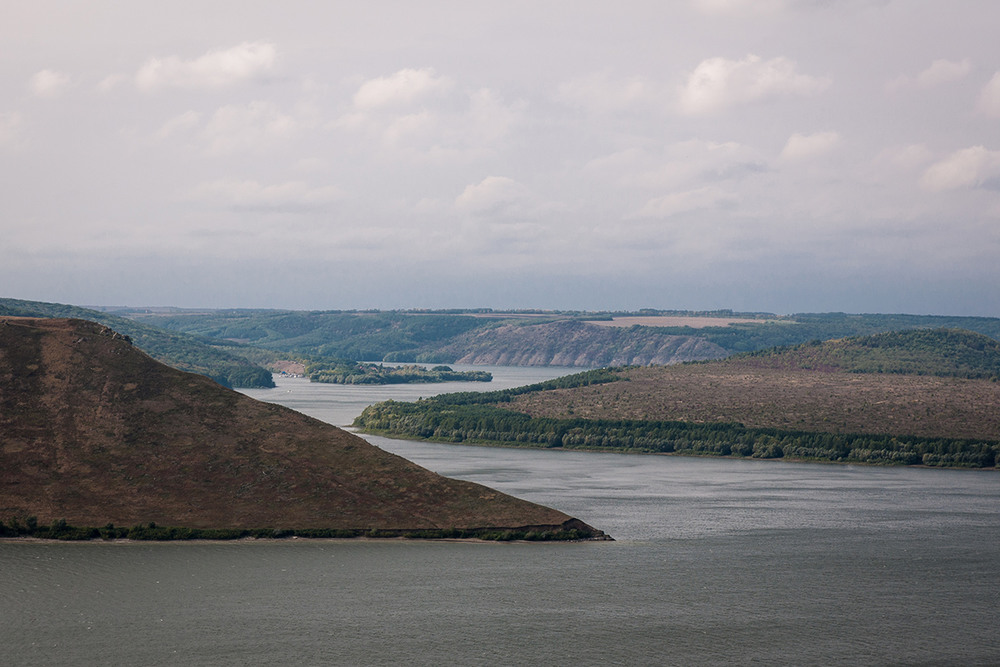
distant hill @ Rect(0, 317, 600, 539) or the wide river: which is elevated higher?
distant hill @ Rect(0, 317, 600, 539)

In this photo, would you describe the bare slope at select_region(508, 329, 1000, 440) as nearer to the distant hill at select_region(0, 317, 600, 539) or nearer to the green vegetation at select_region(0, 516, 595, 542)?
the distant hill at select_region(0, 317, 600, 539)

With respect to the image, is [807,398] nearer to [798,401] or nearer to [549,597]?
[798,401]

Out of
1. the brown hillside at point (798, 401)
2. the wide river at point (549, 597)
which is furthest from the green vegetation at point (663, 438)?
the wide river at point (549, 597)

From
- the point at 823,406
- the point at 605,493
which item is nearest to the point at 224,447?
the point at 605,493

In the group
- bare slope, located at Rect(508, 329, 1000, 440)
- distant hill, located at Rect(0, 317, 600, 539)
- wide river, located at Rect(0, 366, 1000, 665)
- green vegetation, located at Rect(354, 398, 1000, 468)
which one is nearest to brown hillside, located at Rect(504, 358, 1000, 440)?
bare slope, located at Rect(508, 329, 1000, 440)

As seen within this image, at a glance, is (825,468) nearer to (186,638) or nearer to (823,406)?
(823,406)

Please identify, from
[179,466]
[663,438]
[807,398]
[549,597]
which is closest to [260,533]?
[179,466]
